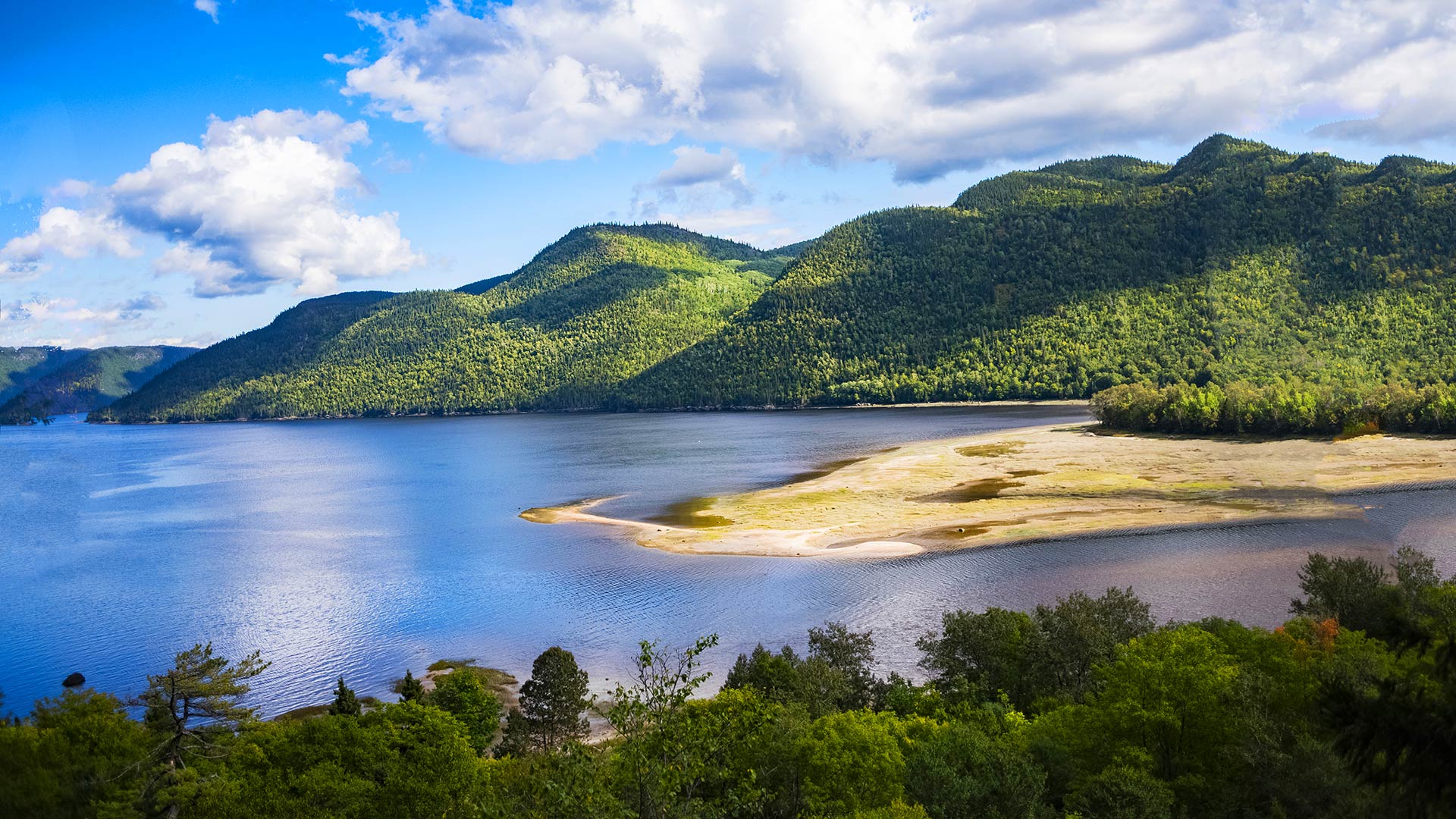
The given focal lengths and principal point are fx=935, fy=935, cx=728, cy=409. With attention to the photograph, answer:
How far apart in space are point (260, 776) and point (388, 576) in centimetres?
4562

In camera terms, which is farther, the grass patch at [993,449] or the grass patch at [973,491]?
the grass patch at [993,449]

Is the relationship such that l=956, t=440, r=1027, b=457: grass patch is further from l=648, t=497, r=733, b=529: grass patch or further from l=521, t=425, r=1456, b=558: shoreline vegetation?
l=648, t=497, r=733, b=529: grass patch

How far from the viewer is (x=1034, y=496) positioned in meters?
83.1

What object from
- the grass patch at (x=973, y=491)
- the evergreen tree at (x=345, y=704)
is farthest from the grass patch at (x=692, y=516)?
the evergreen tree at (x=345, y=704)

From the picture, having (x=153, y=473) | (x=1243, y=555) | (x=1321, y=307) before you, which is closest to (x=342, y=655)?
(x=1243, y=555)

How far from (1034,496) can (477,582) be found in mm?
48248

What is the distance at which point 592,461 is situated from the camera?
13325cm

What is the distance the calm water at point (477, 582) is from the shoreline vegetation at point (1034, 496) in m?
3.54

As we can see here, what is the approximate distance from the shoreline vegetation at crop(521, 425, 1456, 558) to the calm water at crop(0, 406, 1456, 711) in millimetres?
3536

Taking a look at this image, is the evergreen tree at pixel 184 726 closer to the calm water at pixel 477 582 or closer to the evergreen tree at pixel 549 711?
the evergreen tree at pixel 549 711

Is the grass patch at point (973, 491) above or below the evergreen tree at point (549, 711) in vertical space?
above

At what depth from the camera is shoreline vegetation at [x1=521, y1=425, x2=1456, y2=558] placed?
7031 cm

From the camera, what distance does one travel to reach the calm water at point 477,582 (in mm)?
49656

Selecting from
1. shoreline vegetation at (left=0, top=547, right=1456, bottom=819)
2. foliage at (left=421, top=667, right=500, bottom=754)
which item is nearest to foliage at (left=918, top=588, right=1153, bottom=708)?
shoreline vegetation at (left=0, top=547, right=1456, bottom=819)
